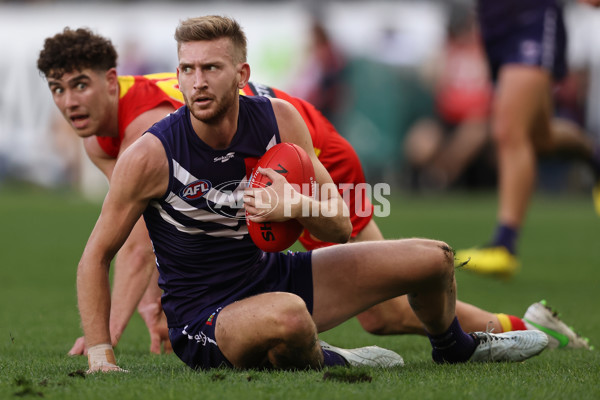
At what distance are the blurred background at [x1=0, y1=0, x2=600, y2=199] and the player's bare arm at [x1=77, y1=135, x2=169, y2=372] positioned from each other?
1164cm

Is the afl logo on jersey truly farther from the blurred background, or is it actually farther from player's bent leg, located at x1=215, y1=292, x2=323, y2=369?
the blurred background

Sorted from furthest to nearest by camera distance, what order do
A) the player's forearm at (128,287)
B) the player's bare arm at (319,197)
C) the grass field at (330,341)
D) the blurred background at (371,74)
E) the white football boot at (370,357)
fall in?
the blurred background at (371,74) < the player's forearm at (128,287) < the white football boot at (370,357) < the player's bare arm at (319,197) < the grass field at (330,341)

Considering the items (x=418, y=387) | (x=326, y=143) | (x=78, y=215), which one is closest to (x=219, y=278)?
(x=418, y=387)

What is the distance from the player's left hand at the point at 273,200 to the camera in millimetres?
3547

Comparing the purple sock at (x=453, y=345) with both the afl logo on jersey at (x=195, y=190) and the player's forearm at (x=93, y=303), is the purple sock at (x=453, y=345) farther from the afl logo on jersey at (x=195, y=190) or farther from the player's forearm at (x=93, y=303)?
the player's forearm at (x=93, y=303)

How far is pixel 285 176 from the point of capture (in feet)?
11.8

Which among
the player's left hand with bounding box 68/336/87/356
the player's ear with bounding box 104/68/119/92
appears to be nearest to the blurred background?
the player's ear with bounding box 104/68/119/92

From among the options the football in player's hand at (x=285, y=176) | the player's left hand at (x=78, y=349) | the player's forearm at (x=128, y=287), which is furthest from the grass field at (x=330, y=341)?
the football in player's hand at (x=285, y=176)

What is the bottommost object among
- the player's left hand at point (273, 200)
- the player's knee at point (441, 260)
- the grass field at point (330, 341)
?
the grass field at point (330, 341)

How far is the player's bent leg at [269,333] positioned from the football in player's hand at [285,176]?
205 mm

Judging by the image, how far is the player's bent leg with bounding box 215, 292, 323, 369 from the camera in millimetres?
3564

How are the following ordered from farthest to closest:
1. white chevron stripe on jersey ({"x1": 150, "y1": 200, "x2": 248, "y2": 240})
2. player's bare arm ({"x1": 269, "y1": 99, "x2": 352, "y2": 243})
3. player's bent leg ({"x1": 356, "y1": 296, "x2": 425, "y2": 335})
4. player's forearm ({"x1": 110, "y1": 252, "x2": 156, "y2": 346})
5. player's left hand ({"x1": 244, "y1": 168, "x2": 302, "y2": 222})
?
player's bent leg ({"x1": 356, "y1": 296, "x2": 425, "y2": 335}) < player's forearm ({"x1": 110, "y1": 252, "x2": 156, "y2": 346}) < white chevron stripe on jersey ({"x1": 150, "y1": 200, "x2": 248, "y2": 240}) < player's bare arm ({"x1": 269, "y1": 99, "x2": 352, "y2": 243}) < player's left hand ({"x1": 244, "y1": 168, "x2": 302, "y2": 222})

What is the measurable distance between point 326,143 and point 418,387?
1830 mm

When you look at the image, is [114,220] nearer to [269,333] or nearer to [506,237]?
[269,333]
